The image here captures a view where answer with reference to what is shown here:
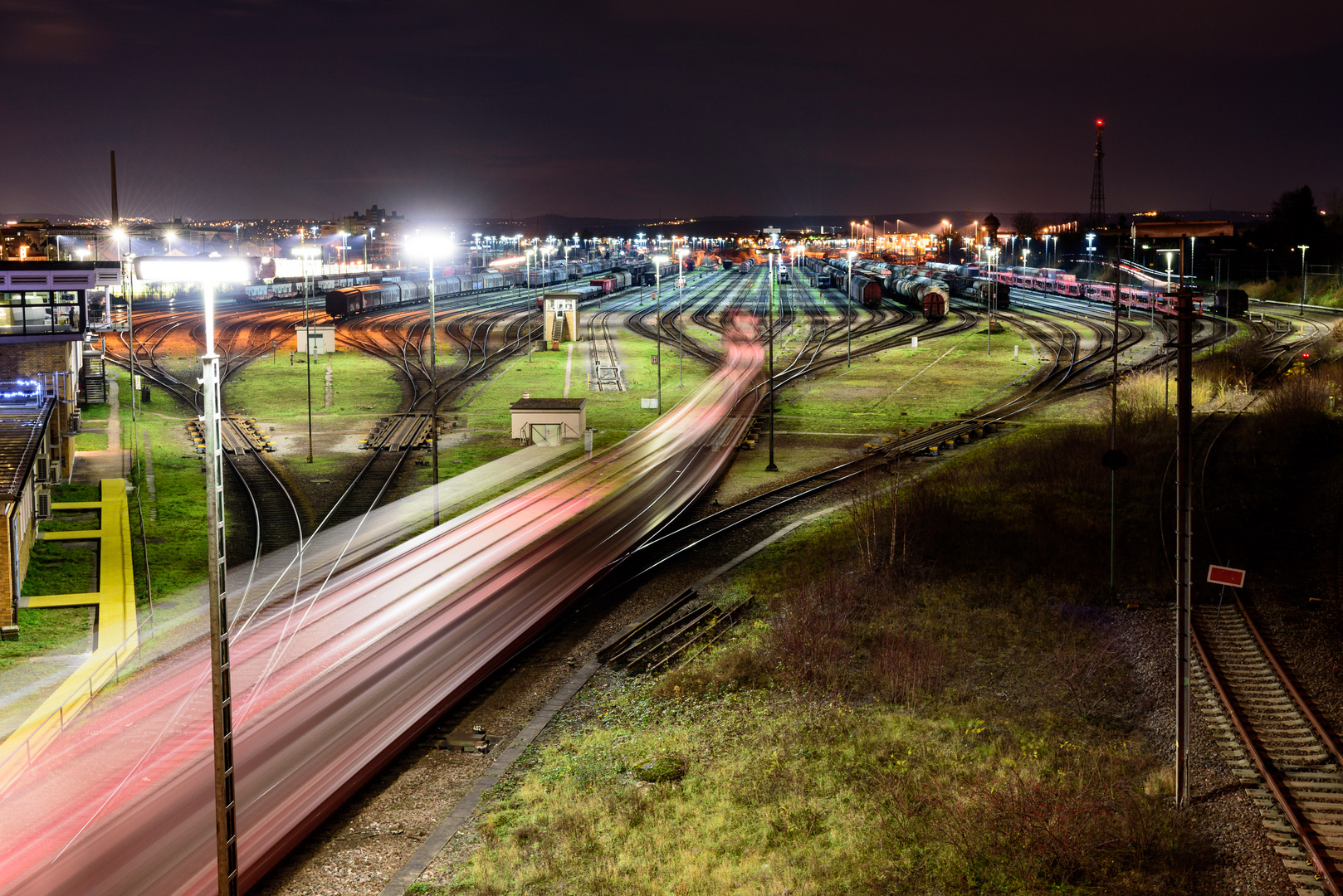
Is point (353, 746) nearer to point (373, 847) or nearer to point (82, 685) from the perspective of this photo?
point (373, 847)

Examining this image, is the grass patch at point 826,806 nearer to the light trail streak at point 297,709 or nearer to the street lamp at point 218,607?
the light trail streak at point 297,709

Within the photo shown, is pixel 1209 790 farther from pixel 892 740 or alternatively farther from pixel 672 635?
pixel 672 635

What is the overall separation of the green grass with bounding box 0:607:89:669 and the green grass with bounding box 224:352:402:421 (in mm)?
28099

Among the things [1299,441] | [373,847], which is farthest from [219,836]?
[1299,441]

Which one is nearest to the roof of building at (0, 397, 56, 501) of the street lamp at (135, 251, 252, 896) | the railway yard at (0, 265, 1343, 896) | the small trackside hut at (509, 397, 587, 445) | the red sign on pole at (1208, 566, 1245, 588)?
the railway yard at (0, 265, 1343, 896)

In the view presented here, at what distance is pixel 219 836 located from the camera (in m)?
11.9

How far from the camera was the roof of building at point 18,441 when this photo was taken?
77.0 feet

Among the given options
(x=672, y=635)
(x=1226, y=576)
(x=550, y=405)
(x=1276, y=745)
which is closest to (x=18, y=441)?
(x=672, y=635)

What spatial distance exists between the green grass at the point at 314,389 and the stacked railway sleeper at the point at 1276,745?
1569 inches

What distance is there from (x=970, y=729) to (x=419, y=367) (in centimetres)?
5429

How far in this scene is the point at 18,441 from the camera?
27.3m

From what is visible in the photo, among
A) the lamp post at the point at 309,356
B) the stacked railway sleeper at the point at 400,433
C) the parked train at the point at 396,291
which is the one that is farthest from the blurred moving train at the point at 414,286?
the stacked railway sleeper at the point at 400,433

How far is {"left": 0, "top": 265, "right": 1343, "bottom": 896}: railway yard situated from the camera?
14.6m

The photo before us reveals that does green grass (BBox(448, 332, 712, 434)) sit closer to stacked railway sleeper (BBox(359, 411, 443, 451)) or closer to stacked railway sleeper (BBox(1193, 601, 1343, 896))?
stacked railway sleeper (BBox(359, 411, 443, 451))
